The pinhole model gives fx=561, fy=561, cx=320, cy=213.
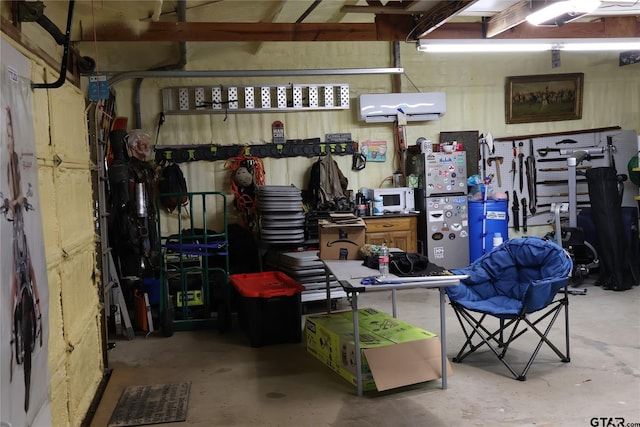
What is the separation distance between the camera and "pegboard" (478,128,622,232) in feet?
27.5

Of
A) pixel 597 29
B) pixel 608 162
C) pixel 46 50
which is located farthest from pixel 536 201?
pixel 46 50

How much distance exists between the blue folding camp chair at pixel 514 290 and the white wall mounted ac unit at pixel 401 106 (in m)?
3.51

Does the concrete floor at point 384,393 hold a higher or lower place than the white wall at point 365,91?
lower

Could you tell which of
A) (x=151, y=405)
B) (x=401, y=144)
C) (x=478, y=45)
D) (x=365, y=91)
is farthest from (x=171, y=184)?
(x=478, y=45)

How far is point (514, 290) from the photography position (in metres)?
4.77

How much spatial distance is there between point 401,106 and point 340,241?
3.55m

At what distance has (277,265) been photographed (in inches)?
264

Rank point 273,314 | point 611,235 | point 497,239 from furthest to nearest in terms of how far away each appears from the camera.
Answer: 1. point 497,239
2. point 611,235
3. point 273,314

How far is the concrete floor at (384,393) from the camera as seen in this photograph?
144 inches

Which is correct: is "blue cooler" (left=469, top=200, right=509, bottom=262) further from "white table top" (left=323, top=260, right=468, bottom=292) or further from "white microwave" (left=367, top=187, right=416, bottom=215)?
"white table top" (left=323, top=260, right=468, bottom=292)

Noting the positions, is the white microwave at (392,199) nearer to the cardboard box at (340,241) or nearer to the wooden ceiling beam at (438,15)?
the cardboard box at (340,241)

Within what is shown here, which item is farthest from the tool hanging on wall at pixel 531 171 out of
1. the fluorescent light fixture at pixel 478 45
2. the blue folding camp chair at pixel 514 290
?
the blue folding camp chair at pixel 514 290

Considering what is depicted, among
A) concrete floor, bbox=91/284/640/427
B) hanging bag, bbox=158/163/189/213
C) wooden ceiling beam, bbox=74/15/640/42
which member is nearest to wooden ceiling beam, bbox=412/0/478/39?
wooden ceiling beam, bbox=74/15/640/42

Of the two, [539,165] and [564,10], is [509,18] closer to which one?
[564,10]
